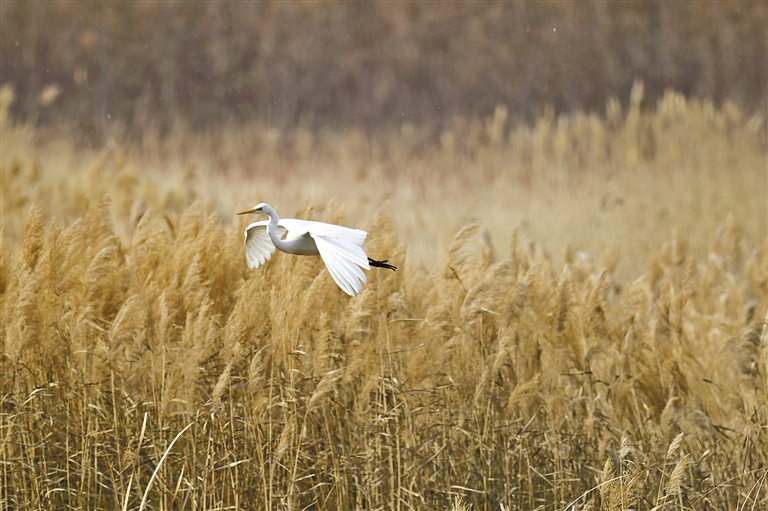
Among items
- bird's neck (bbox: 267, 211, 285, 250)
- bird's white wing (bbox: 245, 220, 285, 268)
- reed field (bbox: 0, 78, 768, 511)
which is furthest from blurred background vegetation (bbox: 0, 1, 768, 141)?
bird's neck (bbox: 267, 211, 285, 250)

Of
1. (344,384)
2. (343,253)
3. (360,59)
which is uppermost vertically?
(360,59)

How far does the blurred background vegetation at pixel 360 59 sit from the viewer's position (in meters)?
12.2

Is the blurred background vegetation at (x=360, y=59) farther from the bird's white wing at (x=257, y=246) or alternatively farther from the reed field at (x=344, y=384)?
the bird's white wing at (x=257, y=246)

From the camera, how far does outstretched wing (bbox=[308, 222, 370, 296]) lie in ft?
4.46

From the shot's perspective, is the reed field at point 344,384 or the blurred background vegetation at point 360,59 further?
the blurred background vegetation at point 360,59

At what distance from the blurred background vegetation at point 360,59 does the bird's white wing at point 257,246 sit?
10029mm

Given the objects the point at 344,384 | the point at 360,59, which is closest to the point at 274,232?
the point at 344,384

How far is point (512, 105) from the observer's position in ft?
40.8

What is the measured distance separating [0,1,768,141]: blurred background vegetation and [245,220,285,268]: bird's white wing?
10029 millimetres

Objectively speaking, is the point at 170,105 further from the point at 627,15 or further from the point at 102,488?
the point at 102,488

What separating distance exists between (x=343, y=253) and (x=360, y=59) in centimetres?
1225

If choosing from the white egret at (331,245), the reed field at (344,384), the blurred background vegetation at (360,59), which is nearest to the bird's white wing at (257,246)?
the white egret at (331,245)

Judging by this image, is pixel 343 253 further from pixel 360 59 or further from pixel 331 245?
pixel 360 59

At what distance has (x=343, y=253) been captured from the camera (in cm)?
141
